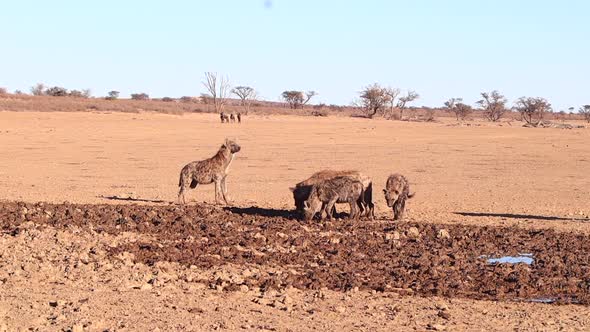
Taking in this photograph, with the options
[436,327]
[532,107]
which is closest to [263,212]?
[436,327]

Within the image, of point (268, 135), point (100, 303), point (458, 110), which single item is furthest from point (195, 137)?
point (458, 110)

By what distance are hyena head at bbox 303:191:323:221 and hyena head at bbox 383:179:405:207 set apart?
1243 millimetres

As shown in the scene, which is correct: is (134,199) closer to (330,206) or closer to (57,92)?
(330,206)

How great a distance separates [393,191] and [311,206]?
1507 mm

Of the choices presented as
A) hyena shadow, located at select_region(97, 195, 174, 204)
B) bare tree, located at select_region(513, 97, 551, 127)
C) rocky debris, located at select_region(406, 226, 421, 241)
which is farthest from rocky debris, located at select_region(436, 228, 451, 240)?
bare tree, located at select_region(513, 97, 551, 127)

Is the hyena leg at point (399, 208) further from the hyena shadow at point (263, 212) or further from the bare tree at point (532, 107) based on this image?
the bare tree at point (532, 107)

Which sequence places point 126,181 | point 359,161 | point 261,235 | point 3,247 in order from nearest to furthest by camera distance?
point 3,247 < point 261,235 < point 126,181 < point 359,161

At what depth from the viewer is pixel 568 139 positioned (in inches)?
1847

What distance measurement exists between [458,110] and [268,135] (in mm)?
53468

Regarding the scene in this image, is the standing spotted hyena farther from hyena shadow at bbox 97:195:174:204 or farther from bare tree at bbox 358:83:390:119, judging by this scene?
bare tree at bbox 358:83:390:119

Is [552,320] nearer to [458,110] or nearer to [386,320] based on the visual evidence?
[386,320]

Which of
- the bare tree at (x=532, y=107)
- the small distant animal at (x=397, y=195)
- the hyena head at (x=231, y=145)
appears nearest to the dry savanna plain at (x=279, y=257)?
the small distant animal at (x=397, y=195)

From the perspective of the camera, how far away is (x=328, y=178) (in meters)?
14.5

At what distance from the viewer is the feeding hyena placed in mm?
14562
